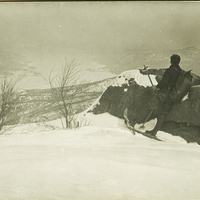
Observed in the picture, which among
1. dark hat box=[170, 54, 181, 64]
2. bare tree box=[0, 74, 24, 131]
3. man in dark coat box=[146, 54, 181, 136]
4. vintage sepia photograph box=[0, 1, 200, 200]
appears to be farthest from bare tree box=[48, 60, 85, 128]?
dark hat box=[170, 54, 181, 64]

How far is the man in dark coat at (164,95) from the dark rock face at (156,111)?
5 centimetres

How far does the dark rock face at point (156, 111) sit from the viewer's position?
298 cm

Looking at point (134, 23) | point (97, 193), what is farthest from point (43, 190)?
point (134, 23)

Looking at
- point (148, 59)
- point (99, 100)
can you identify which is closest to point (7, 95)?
point (99, 100)

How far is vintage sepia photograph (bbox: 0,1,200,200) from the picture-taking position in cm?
284

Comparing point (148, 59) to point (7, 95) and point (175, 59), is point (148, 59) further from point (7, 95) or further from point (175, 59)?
point (7, 95)

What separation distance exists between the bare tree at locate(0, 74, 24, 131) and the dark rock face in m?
0.97

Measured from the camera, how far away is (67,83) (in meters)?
3.11

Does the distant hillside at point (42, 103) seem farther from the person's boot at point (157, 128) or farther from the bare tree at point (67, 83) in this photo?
the person's boot at point (157, 128)

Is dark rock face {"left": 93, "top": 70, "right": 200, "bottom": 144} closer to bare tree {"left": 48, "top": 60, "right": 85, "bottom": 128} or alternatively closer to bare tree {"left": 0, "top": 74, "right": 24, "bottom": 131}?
bare tree {"left": 48, "top": 60, "right": 85, "bottom": 128}

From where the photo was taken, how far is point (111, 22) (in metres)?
3.16

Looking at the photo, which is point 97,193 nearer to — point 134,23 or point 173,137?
point 173,137

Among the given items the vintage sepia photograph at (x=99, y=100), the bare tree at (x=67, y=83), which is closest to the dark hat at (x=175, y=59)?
the vintage sepia photograph at (x=99, y=100)

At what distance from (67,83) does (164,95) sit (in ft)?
3.76
